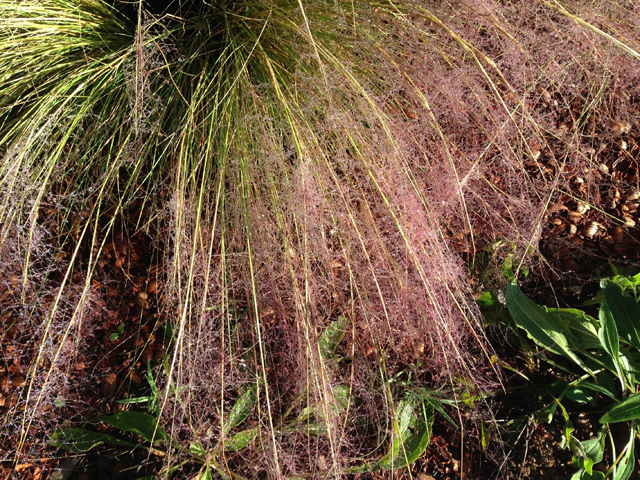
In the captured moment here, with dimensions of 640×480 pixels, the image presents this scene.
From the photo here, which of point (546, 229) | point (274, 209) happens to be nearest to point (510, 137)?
point (546, 229)

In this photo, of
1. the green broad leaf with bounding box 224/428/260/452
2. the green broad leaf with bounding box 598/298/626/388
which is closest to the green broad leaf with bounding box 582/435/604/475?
the green broad leaf with bounding box 598/298/626/388

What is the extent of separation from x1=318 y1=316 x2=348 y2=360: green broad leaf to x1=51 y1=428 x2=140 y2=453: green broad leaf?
0.46 m

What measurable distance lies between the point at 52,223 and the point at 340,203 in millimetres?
741

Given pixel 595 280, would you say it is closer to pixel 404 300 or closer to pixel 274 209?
pixel 404 300

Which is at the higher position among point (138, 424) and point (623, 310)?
point (623, 310)

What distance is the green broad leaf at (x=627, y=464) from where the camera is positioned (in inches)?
40.4

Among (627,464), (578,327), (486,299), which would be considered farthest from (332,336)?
(627,464)

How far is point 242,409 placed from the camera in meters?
1.10

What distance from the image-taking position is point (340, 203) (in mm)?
1130

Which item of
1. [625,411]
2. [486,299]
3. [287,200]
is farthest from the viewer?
[486,299]

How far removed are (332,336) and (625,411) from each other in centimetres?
60

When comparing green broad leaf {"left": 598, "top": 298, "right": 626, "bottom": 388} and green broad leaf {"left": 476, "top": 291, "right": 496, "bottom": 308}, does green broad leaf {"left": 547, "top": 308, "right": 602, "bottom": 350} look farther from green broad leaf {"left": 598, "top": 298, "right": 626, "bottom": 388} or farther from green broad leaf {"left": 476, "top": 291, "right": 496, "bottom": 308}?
green broad leaf {"left": 476, "top": 291, "right": 496, "bottom": 308}

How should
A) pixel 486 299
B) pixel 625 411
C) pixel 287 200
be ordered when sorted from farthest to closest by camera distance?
pixel 486 299, pixel 287 200, pixel 625 411

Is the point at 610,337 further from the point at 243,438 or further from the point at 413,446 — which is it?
the point at 243,438
